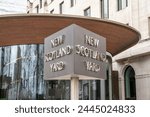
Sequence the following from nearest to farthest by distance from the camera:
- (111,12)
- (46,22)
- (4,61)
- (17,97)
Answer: (46,22), (17,97), (4,61), (111,12)

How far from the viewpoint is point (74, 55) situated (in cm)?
1180

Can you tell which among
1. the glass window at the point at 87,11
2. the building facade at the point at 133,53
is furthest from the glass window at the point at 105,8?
the glass window at the point at 87,11

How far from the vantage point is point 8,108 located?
6539 mm

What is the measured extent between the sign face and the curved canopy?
12.3 feet

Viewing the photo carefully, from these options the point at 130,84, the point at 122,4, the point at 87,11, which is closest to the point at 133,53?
the point at 130,84

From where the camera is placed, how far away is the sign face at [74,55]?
11.8 m

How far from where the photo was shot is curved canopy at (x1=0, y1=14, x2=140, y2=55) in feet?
54.3

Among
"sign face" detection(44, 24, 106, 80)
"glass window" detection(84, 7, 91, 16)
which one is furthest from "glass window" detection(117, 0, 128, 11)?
"sign face" detection(44, 24, 106, 80)

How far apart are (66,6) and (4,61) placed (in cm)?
1794

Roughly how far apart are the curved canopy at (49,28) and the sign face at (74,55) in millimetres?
3760

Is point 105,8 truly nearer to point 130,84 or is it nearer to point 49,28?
point 130,84

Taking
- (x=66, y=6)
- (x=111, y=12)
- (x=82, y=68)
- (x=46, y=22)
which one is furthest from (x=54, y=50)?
(x=66, y=6)

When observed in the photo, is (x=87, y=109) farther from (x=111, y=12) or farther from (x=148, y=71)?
(x=111, y=12)

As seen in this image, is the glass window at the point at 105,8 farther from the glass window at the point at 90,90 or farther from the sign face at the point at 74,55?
the sign face at the point at 74,55
